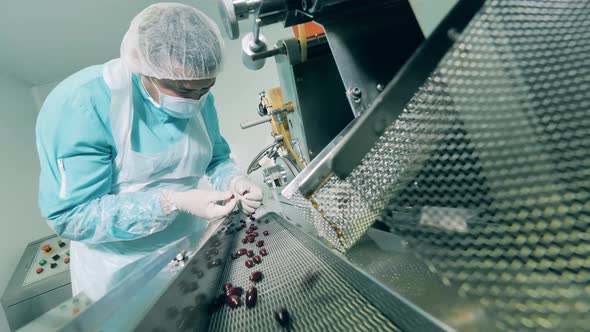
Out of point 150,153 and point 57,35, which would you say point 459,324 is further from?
point 57,35

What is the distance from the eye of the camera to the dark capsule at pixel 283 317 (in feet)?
1.94

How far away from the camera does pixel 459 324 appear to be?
33 centimetres

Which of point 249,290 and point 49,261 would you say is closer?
point 249,290

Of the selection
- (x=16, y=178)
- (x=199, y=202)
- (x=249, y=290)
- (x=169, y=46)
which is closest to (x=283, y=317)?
(x=249, y=290)

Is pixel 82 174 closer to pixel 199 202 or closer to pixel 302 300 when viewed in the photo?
pixel 199 202

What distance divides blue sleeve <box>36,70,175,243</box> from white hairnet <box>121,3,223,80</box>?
24 centimetres

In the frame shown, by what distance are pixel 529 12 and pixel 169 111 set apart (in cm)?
133

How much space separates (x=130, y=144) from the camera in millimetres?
1211

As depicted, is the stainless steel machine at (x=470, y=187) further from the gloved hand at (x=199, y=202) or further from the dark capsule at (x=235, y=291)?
the gloved hand at (x=199, y=202)

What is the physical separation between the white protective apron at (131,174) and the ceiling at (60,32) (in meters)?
1.81

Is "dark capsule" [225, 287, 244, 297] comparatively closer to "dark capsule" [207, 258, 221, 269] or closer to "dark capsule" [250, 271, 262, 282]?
"dark capsule" [250, 271, 262, 282]

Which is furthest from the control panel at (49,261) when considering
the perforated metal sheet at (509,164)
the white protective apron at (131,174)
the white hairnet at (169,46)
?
the perforated metal sheet at (509,164)

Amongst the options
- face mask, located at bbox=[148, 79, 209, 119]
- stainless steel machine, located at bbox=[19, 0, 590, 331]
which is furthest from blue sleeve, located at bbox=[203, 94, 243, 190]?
stainless steel machine, located at bbox=[19, 0, 590, 331]

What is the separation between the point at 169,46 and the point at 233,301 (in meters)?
1.06
